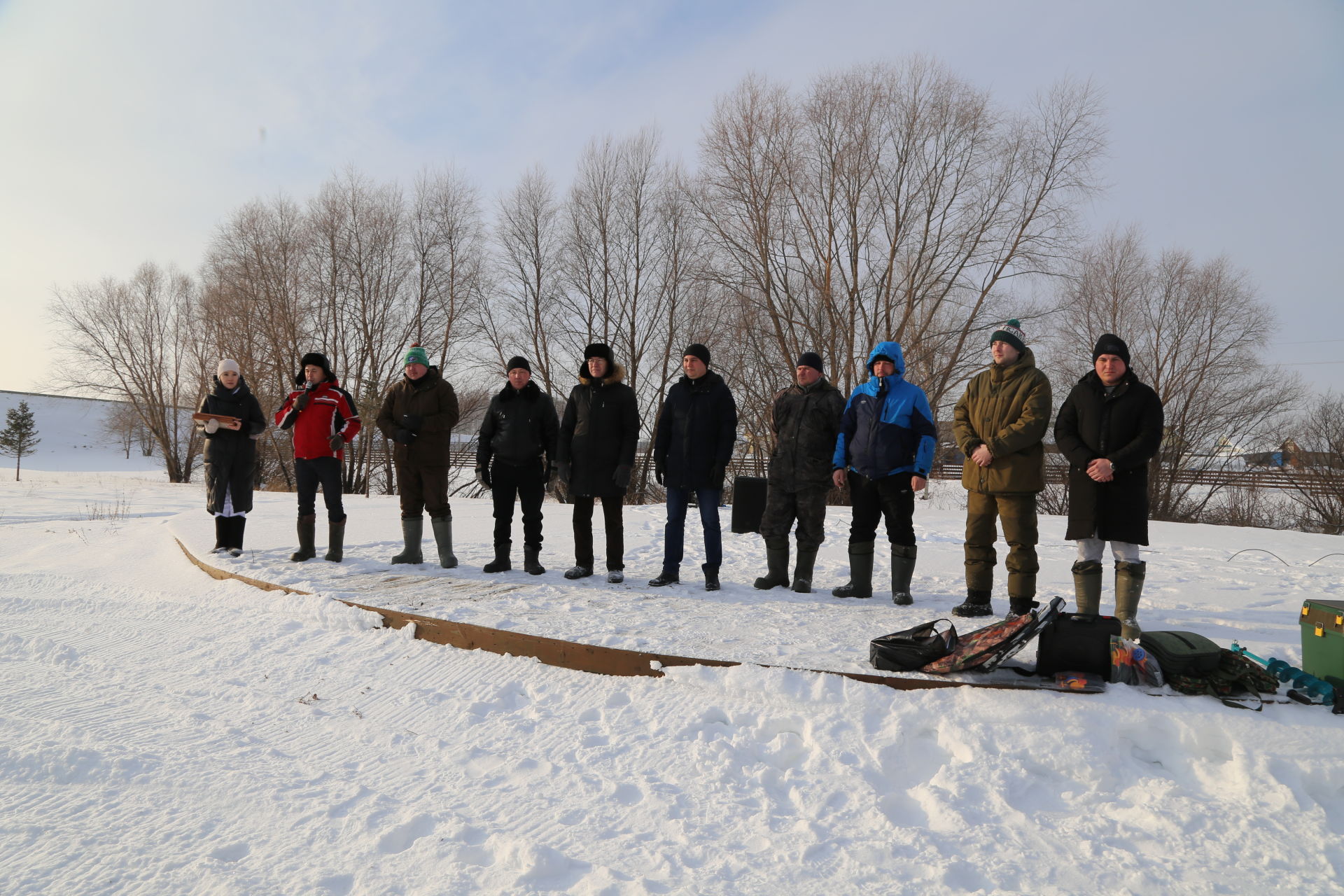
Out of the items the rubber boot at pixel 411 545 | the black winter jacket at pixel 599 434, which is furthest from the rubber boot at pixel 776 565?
the rubber boot at pixel 411 545

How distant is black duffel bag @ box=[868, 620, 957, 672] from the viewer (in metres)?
3.31

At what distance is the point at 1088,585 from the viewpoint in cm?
435

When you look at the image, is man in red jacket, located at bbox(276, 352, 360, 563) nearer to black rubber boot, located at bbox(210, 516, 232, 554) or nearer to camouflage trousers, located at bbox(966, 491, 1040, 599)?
black rubber boot, located at bbox(210, 516, 232, 554)

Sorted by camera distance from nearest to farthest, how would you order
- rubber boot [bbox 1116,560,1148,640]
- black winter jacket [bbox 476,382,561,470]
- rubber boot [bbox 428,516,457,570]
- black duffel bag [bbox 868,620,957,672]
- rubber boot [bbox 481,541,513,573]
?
black duffel bag [bbox 868,620,957,672] → rubber boot [bbox 1116,560,1148,640] → black winter jacket [bbox 476,382,561,470] → rubber boot [bbox 481,541,513,573] → rubber boot [bbox 428,516,457,570]

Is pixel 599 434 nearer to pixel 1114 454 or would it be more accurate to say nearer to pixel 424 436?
pixel 424 436

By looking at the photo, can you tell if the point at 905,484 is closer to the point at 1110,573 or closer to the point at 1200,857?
the point at 1110,573

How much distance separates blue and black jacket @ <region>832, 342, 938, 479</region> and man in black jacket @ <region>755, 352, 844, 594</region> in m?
0.26

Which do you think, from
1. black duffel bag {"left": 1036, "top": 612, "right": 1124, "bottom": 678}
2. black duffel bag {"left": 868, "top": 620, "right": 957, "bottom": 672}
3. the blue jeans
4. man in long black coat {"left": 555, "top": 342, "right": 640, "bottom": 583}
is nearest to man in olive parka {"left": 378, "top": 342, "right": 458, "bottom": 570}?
man in long black coat {"left": 555, "top": 342, "right": 640, "bottom": 583}

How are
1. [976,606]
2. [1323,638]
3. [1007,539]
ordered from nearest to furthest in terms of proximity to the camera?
1. [1323,638]
2. [1007,539]
3. [976,606]

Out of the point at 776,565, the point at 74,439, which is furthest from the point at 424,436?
the point at 74,439

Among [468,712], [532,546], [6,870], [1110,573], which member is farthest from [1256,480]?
[6,870]

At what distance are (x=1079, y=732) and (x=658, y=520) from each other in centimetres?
795

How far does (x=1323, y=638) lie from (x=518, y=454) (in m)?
5.13

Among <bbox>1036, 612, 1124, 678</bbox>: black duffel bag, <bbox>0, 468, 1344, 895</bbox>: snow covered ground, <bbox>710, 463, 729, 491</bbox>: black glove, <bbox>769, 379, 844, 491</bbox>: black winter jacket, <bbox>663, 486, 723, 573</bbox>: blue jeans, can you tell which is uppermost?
<bbox>769, 379, 844, 491</bbox>: black winter jacket
